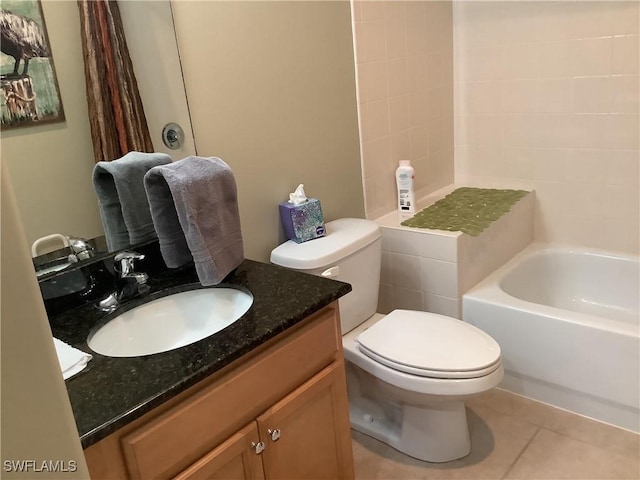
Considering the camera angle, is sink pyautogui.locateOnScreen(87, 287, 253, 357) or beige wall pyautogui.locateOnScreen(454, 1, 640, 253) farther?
beige wall pyautogui.locateOnScreen(454, 1, 640, 253)

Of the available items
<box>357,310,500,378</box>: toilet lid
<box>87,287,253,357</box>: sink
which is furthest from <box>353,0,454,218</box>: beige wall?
<box>87,287,253,357</box>: sink

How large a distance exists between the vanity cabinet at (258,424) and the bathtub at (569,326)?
0.95 meters

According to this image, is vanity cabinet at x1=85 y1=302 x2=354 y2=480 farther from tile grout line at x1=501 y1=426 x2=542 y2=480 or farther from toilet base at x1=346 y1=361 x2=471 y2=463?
tile grout line at x1=501 y1=426 x2=542 y2=480

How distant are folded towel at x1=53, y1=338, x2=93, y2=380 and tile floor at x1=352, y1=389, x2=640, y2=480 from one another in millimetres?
1179

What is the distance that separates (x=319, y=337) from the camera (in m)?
1.47

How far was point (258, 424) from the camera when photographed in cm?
134

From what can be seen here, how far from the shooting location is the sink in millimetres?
1473

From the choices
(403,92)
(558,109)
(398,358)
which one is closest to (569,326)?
(398,358)

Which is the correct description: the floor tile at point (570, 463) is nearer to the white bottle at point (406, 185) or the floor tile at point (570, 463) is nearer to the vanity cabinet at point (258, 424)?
the vanity cabinet at point (258, 424)

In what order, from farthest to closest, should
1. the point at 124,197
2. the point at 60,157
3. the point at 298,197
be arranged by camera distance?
the point at 298,197
the point at 124,197
the point at 60,157

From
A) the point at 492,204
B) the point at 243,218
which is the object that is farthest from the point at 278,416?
the point at 492,204

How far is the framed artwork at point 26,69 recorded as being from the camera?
4.43 ft

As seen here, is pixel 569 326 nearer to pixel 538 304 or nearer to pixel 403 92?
pixel 538 304

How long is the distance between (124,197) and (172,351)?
56cm
